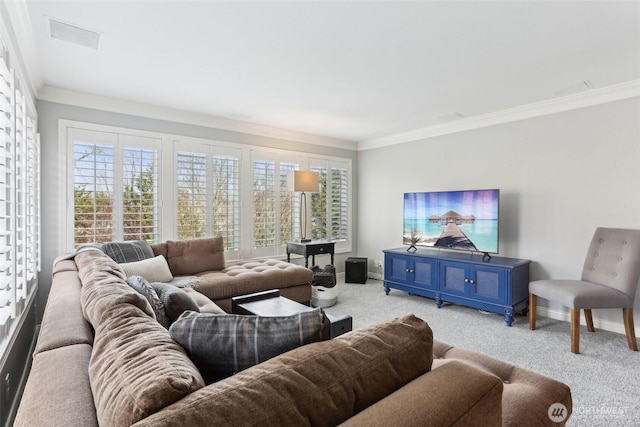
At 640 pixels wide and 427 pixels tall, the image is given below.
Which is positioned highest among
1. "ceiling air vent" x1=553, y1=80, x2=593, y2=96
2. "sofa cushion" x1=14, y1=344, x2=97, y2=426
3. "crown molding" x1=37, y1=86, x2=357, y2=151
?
Result: "ceiling air vent" x1=553, y1=80, x2=593, y2=96

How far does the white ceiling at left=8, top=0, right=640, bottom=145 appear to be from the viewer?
1.99m

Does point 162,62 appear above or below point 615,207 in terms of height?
above

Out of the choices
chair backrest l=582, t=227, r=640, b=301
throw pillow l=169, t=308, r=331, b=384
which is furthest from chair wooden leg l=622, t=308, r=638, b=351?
throw pillow l=169, t=308, r=331, b=384

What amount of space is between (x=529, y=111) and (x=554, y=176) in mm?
785

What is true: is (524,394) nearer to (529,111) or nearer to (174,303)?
(174,303)

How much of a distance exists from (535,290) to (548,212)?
100cm

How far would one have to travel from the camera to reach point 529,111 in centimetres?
377

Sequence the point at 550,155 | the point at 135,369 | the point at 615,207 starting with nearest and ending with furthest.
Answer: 1. the point at 135,369
2. the point at 615,207
3. the point at 550,155

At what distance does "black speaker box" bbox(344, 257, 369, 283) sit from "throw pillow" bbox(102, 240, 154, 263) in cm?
291

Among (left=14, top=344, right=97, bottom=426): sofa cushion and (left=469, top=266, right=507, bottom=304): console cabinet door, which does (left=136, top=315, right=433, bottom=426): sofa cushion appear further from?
(left=469, top=266, right=507, bottom=304): console cabinet door

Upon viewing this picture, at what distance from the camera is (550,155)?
3.66m

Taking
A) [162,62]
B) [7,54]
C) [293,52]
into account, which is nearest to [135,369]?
[7,54]

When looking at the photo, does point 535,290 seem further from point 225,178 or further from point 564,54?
point 225,178

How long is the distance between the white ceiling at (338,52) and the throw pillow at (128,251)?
1.53 meters
